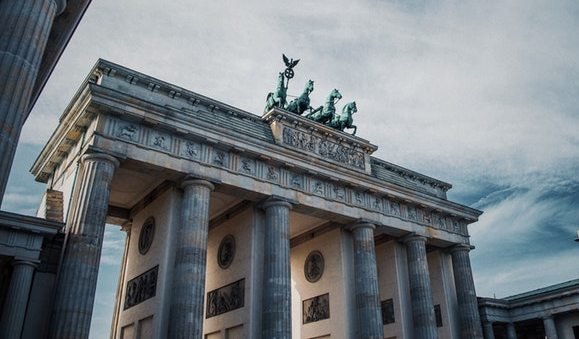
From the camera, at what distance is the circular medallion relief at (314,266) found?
29141mm

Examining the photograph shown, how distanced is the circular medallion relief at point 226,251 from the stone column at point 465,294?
15.0 m

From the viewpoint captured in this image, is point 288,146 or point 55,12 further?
point 288,146

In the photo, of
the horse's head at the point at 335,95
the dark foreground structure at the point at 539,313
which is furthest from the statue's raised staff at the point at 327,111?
the dark foreground structure at the point at 539,313

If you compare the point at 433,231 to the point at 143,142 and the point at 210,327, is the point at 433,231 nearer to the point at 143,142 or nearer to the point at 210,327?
the point at 210,327

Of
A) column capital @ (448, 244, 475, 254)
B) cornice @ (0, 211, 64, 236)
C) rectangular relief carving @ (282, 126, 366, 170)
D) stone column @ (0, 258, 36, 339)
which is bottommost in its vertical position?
stone column @ (0, 258, 36, 339)

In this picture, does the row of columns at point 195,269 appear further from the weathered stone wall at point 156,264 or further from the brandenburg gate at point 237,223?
the weathered stone wall at point 156,264

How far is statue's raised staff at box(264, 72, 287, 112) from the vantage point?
2818 cm

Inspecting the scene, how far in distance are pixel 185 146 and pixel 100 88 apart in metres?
4.33

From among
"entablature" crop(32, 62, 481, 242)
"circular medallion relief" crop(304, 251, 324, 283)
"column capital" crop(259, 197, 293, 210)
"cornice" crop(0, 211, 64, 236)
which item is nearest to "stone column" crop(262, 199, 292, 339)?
"column capital" crop(259, 197, 293, 210)

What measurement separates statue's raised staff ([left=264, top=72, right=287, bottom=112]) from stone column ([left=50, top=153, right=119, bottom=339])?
34.5 ft

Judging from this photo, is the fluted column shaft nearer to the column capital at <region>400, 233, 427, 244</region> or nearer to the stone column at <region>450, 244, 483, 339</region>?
the column capital at <region>400, 233, 427, 244</region>

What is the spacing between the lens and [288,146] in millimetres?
26125

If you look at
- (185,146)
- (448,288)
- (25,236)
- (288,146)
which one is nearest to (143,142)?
(185,146)

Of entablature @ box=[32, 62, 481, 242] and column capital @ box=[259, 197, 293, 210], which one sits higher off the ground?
entablature @ box=[32, 62, 481, 242]
